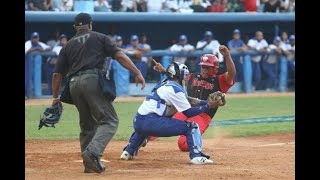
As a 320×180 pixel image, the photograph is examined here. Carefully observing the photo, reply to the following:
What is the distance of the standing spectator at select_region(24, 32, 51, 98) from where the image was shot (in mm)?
19734

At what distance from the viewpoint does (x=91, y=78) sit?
8539 mm

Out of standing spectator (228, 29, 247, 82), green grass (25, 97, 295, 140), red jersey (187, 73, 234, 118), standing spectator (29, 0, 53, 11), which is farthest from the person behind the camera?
standing spectator (228, 29, 247, 82)

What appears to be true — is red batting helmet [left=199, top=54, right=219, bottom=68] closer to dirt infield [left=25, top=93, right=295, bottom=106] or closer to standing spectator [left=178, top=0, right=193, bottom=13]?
dirt infield [left=25, top=93, right=295, bottom=106]

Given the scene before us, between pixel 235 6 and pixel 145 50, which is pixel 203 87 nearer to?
pixel 145 50

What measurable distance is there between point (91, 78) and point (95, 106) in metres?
0.30

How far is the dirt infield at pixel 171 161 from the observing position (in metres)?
8.41

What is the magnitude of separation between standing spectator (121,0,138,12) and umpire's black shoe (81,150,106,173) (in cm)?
1345

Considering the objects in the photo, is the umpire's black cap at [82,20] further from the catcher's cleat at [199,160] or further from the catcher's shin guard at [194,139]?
the catcher's cleat at [199,160]

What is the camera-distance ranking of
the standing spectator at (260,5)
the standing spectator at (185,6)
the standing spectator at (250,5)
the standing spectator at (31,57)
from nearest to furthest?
1. the standing spectator at (31,57)
2. the standing spectator at (185,6)
3. the standing spectator at (250,5)
4. the standing spectator at (260,5)

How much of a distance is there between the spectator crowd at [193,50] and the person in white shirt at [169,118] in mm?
10721

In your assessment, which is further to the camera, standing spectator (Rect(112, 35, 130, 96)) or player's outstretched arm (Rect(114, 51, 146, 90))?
standing spectator (Rect(112, 35, 130, 96))

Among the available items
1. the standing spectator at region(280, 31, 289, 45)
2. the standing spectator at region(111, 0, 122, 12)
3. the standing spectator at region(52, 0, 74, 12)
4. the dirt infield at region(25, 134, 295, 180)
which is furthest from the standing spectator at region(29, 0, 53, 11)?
the dirt infield at region(25, 134, 295, 180)

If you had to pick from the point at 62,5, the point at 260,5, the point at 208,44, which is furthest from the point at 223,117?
the point at 260,5

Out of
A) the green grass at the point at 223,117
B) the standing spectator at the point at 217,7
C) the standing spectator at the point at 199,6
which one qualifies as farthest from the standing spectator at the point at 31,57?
the standing spectator at the point at 217,7
